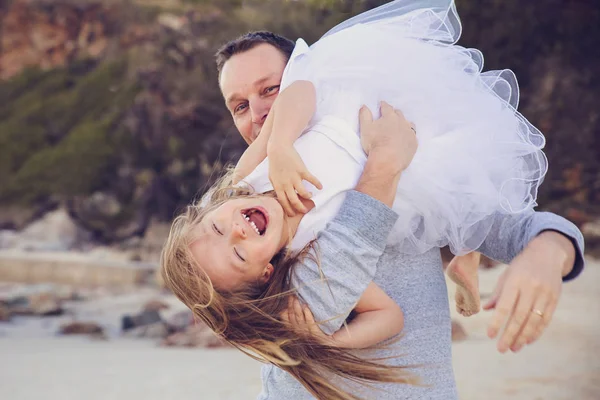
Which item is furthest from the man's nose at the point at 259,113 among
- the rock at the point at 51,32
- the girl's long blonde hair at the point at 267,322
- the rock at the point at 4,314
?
the rock at the point at 51,32

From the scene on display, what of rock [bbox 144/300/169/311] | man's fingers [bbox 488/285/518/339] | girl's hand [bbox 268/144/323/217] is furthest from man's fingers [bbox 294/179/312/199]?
rock [bbox 144/300/169/311]

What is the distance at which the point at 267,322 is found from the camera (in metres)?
1.67

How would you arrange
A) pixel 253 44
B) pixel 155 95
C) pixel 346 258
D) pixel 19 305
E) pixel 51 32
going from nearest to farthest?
pixel 346 258 < pixel 253 44 < pixel 19 305 < pixel 155 95 < pixel 51 32

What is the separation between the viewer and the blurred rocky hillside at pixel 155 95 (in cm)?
737

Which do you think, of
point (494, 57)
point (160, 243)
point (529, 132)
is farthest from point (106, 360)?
point (494, 57)

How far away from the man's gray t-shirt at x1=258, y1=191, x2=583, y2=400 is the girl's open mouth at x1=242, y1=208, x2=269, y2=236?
198 mm

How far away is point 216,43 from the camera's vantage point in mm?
8867

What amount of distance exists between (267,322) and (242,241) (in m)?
0.20

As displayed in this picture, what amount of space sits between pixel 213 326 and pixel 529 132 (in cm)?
86

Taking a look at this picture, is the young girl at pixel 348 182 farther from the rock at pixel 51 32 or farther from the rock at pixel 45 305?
the rock at pixel 51 32

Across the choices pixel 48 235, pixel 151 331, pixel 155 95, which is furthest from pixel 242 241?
pixel 48 235

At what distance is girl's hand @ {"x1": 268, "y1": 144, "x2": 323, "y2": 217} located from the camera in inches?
64.2

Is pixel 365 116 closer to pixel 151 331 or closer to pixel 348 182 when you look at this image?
pixel 348 182

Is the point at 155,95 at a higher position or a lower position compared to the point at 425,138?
lower
